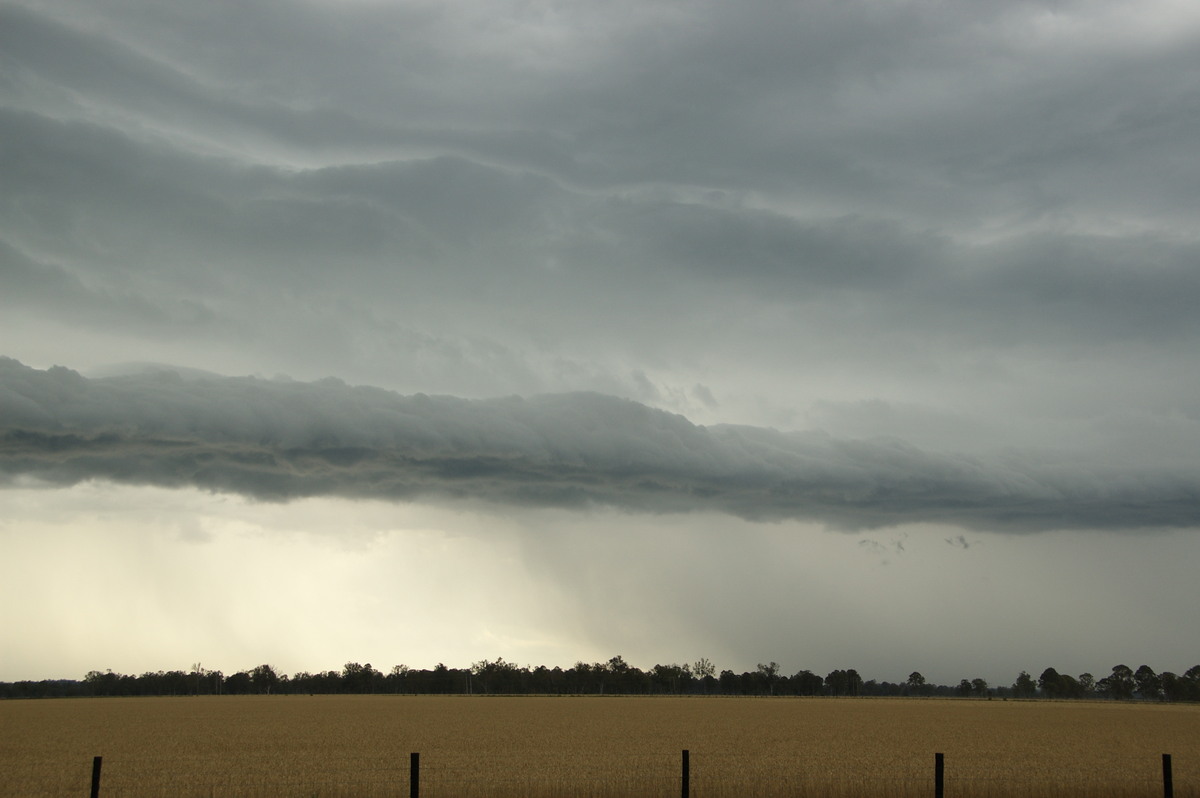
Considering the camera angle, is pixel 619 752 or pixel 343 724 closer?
pixel 619 752

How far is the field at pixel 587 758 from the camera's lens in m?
32.2

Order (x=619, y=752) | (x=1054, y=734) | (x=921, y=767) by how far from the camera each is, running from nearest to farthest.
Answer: (x=921, y=767), (x=619, y=752), (x=1054, y=734)

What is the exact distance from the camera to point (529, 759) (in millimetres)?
43875

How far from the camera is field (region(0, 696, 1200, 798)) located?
106 feet

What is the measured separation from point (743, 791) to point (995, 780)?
1047cm

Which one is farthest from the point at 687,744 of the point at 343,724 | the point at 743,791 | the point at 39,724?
the point at 39,724

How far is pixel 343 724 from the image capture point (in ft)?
251

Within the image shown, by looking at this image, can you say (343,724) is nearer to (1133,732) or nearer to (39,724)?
(39,724)

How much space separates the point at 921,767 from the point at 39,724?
7130 cm

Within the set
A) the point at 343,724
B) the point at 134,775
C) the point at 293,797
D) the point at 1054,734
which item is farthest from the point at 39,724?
the point at 1054,734

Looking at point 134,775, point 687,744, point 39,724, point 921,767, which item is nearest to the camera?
point 134,775

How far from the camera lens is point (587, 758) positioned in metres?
44.4

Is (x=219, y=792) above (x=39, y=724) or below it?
above

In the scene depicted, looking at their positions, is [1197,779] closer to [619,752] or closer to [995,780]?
[995,780]
